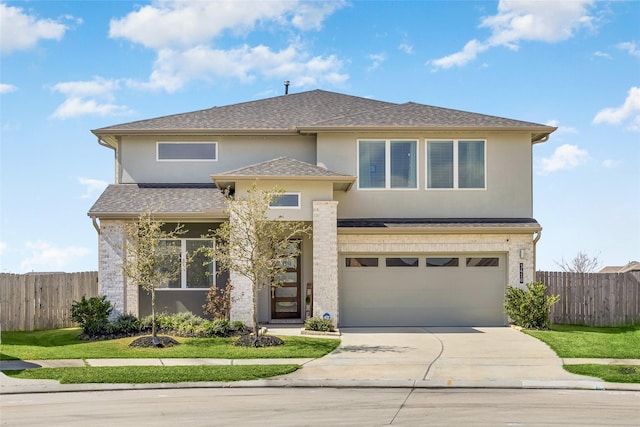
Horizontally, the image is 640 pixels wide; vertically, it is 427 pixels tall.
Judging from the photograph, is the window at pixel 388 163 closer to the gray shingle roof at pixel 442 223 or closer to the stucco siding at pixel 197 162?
the gray shingle roof at pixel 442 223

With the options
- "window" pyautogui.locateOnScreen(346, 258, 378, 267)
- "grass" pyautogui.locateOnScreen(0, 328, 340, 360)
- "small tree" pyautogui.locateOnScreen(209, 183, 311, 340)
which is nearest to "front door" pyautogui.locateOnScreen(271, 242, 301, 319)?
"window" pyautogui.locateOnScreen(346, 258, 378, 267)

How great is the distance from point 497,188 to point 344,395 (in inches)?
467

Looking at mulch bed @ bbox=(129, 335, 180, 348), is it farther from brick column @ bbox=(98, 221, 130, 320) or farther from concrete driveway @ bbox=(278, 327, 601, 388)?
concrete driveway @ bbox=(278, 327, 601, 388)

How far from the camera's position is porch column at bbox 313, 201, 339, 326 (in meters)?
19.5

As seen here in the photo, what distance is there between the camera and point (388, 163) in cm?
2148

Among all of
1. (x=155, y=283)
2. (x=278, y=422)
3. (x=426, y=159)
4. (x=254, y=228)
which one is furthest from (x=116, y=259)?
(x=278, y=422)

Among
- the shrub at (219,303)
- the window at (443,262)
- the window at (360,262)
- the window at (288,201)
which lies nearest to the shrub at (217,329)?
the shrub at (219,303)

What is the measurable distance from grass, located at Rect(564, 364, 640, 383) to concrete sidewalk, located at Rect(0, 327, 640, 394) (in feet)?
0.77

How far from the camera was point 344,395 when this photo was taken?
38.8ft

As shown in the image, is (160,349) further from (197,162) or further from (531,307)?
(531,307)

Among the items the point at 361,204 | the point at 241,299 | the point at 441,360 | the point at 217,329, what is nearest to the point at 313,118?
the point at 361,204

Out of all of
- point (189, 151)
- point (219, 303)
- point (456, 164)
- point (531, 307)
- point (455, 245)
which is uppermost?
point (189, 151)

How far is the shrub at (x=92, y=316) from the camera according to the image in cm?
1872

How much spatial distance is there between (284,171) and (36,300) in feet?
30.1
